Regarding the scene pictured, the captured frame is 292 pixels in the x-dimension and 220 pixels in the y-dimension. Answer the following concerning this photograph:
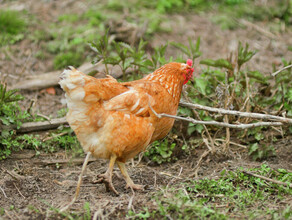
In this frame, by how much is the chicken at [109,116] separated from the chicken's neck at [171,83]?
0.27 metres

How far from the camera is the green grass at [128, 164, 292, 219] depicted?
337cm

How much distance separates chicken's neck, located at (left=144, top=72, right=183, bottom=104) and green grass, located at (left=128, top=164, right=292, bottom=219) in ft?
3.40

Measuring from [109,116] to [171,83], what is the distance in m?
0.97

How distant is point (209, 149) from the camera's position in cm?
495

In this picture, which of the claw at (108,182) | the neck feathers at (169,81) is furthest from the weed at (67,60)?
the claw at (108,182)

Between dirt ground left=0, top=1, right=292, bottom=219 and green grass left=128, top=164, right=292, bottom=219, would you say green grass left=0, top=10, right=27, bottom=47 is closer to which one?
dirt ground left=0, top=1, right=292, bottom=219

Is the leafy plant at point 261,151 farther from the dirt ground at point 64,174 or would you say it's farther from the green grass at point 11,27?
the green grass at point 11,27

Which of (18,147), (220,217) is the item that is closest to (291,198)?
(220,217)

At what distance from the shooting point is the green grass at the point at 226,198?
3.37 m

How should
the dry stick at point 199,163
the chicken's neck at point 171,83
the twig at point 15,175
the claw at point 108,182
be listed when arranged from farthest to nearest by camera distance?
1. the dry stick at point 199,163
2. the chicken's neck at point 171,83
3. the twig at point 15,175
4. the claw at point 108,182

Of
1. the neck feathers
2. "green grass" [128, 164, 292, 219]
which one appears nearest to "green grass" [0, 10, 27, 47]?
the neck feathers

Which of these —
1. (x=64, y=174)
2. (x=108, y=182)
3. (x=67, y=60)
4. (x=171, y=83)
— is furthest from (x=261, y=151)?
(x=67, y=60)

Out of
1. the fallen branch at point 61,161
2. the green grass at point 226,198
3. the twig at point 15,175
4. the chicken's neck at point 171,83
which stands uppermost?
the chicken's neck at point 171,83

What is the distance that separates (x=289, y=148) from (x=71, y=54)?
436 cm
